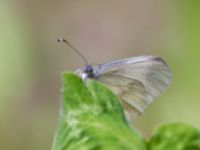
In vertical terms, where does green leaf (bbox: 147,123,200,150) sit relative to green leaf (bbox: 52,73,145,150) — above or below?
below

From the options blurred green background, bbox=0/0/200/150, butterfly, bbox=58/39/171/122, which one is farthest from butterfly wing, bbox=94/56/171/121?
blurred green background, bbox=0/0/200/150

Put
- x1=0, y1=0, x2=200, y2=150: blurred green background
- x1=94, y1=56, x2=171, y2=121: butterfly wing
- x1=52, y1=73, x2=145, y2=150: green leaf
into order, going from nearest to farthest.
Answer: x1=52, y1=73, x2=145, y2=150: green leaf < x1=94, y1=56, x2=171, y2=121: butterfly wing < x1=0, y1=0, x2=200, y2=150: blurred green background

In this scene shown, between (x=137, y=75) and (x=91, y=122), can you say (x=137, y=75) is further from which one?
(x=91, y=122)

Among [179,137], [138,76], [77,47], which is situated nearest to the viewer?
[179,137]

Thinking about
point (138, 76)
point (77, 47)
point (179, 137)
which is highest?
point (77, 47)

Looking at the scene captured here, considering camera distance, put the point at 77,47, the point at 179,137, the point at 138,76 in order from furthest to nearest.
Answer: the point at 77,47, the point at 138,76, the point at 179,137

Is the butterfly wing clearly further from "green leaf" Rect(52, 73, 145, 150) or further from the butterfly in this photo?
"green leaf" Rect(52, 73, 145, 150)

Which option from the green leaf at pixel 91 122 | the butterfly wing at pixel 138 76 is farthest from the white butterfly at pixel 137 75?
the green leaf at pixel 91 122

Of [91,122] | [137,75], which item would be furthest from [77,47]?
[91,122]
